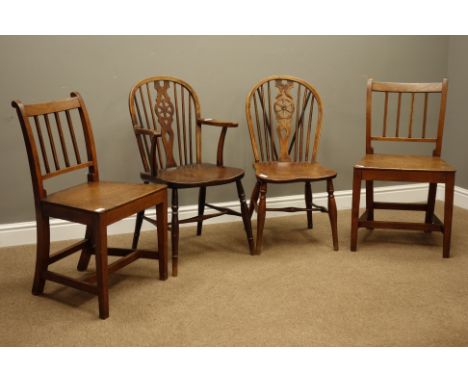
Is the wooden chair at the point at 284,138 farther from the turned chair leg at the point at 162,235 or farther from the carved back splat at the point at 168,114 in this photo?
the turned chair leg at the point at 162,235

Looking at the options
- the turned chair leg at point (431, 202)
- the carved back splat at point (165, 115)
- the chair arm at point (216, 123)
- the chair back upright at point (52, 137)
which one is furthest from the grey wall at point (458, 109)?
the chair back upright at point (52, 137)

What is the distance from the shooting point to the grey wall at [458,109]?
3.72 meters

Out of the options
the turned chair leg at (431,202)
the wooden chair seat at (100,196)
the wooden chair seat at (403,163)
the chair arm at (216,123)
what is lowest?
the turned chair leg at (431,202)

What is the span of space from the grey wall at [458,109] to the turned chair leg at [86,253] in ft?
8.57

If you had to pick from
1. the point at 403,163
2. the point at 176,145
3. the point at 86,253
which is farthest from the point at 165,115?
the point at 403,163

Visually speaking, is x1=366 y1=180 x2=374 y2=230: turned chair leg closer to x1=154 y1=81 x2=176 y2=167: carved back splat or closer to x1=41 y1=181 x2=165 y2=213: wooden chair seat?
x1=154 y1=81 x2=176 y2=167: carved back splat

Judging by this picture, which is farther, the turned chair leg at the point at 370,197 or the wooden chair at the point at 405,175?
the turned chair leg at the point at 370,197

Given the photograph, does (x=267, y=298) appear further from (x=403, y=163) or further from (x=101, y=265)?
(x=403, y=163)

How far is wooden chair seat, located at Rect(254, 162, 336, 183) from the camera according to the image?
2838 millimetres

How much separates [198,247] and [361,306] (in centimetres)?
108

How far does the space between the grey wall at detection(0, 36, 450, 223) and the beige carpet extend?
20.5 inches

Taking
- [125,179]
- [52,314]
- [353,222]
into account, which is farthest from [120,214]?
[353,222]

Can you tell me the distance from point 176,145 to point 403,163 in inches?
52.4

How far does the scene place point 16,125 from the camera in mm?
2994
